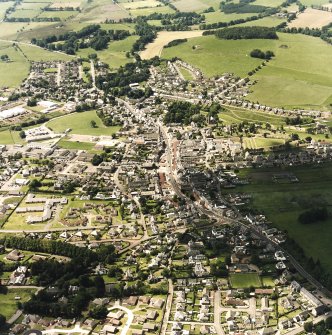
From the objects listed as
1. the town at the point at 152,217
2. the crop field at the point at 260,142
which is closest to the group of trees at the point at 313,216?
the town at the point at 152,217

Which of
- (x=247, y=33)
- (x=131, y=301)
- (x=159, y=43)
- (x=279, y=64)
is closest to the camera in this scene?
(x=131, y=301)

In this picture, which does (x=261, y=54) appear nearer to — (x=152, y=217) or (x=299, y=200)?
(x=299, y=200)

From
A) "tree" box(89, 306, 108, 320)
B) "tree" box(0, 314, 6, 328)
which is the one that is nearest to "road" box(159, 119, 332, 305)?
"tree" box(89, 306, 108, 320)

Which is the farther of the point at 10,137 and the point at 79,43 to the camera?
the point at 79,43

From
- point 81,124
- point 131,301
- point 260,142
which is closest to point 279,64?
point 260,142

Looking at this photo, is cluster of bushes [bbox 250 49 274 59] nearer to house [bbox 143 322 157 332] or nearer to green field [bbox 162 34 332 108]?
green field [bbox 162 34 332 108]

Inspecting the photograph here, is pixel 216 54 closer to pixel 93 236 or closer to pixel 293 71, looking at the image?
pixel 293 71

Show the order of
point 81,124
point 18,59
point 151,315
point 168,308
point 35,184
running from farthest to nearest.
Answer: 1. point 18,59
2. point 81,124
3. point 35,184
4. point 168,308
5. point 151,315
